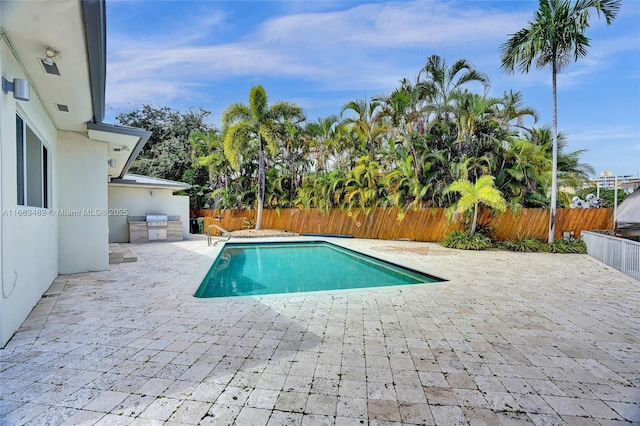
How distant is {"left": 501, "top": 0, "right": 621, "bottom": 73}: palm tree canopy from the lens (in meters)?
9.27

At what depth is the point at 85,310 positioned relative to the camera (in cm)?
425

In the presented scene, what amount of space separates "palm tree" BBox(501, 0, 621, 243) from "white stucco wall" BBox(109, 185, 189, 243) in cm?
1412

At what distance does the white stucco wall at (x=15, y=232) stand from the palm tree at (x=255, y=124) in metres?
10.3

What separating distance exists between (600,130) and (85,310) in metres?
21.2

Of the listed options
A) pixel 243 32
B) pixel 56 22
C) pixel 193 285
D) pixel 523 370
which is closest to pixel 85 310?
pixel 193 285

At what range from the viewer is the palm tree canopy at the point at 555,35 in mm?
9266

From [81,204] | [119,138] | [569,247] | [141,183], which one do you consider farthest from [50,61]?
[569,247]

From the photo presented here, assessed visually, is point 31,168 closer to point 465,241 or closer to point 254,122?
point 254,122

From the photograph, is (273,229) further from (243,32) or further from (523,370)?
(523,370)

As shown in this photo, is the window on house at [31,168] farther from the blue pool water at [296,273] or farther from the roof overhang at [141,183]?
the roof overhang at [141,183]

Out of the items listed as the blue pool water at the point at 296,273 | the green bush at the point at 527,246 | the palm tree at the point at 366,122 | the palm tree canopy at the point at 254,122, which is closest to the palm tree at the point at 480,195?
the green bush at the point at 527,246

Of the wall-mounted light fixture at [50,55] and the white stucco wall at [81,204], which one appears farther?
the white stucco wall at [81,204]

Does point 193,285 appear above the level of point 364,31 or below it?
below

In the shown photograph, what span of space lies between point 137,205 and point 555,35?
636 inches
